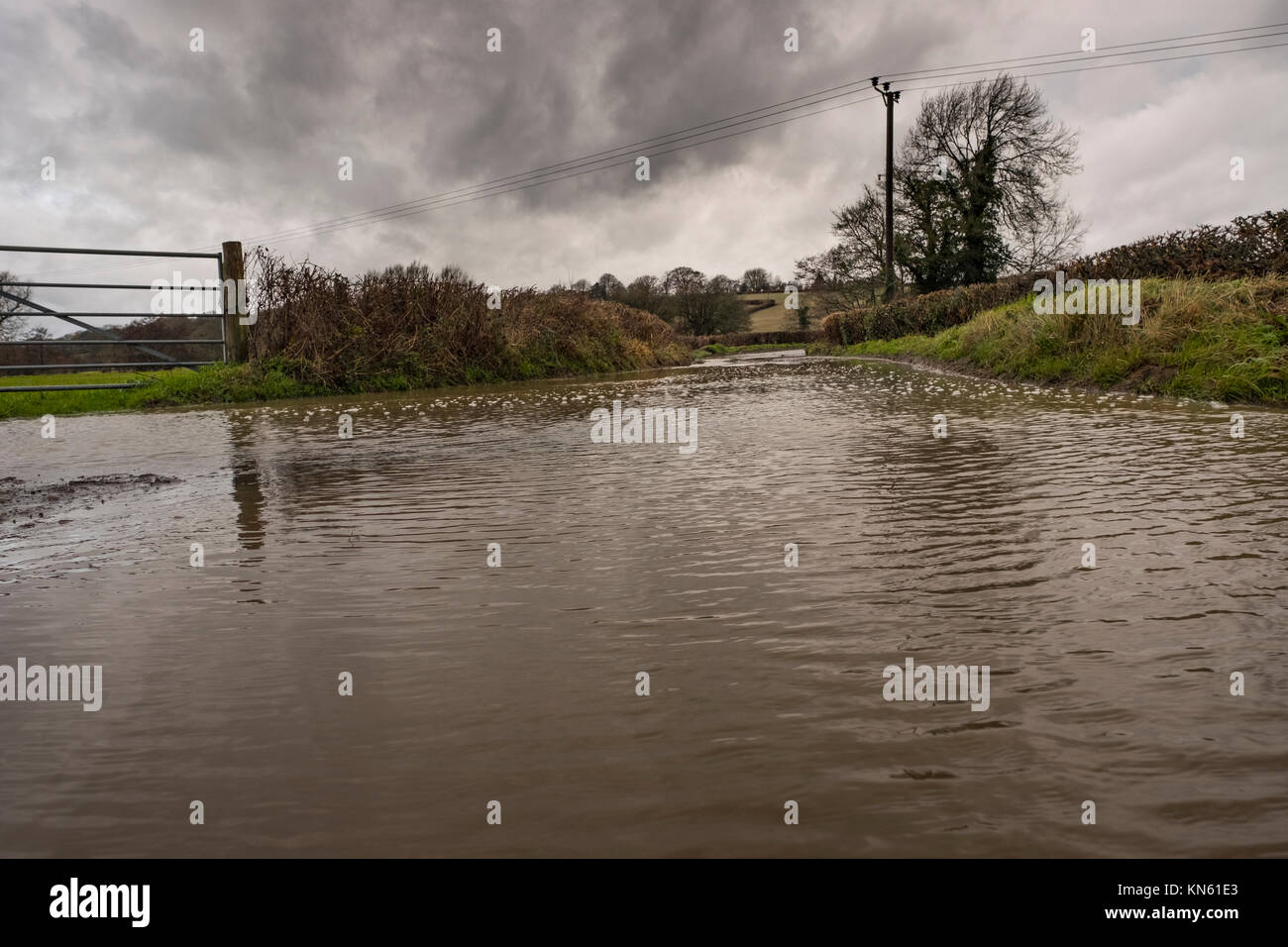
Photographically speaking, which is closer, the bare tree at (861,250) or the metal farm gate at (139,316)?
the metal farm gate at (139,316)

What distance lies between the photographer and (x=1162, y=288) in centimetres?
1359

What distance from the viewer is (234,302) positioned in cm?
1677

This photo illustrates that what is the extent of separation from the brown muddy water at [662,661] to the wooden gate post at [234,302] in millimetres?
11249

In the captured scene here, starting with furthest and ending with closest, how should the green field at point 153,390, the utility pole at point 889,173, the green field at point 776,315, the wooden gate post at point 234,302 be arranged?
the green field at point 776,315 < the utility pole at point 889,173 < the wooden gate post at point 234,302 < the green field at point 153,390

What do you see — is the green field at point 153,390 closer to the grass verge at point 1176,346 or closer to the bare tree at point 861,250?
the grass verge at point 1176,346

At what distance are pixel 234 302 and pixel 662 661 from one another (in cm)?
1641

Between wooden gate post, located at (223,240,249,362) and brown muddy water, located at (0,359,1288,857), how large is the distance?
1125 centimetres

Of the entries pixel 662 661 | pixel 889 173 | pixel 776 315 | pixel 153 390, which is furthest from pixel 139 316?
pixel 776 315

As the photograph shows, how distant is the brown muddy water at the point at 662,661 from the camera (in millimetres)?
1902

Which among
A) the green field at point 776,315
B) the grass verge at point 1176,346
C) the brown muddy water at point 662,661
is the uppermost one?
the green field at point 776,315

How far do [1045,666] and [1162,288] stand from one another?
13289mm

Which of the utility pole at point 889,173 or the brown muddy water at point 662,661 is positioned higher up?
the utility pole at point 889,173

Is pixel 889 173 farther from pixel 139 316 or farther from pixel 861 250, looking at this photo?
pixel 139 316

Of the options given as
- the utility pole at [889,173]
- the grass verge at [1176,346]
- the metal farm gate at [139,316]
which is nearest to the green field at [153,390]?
the metal farm gate at [139,316]
